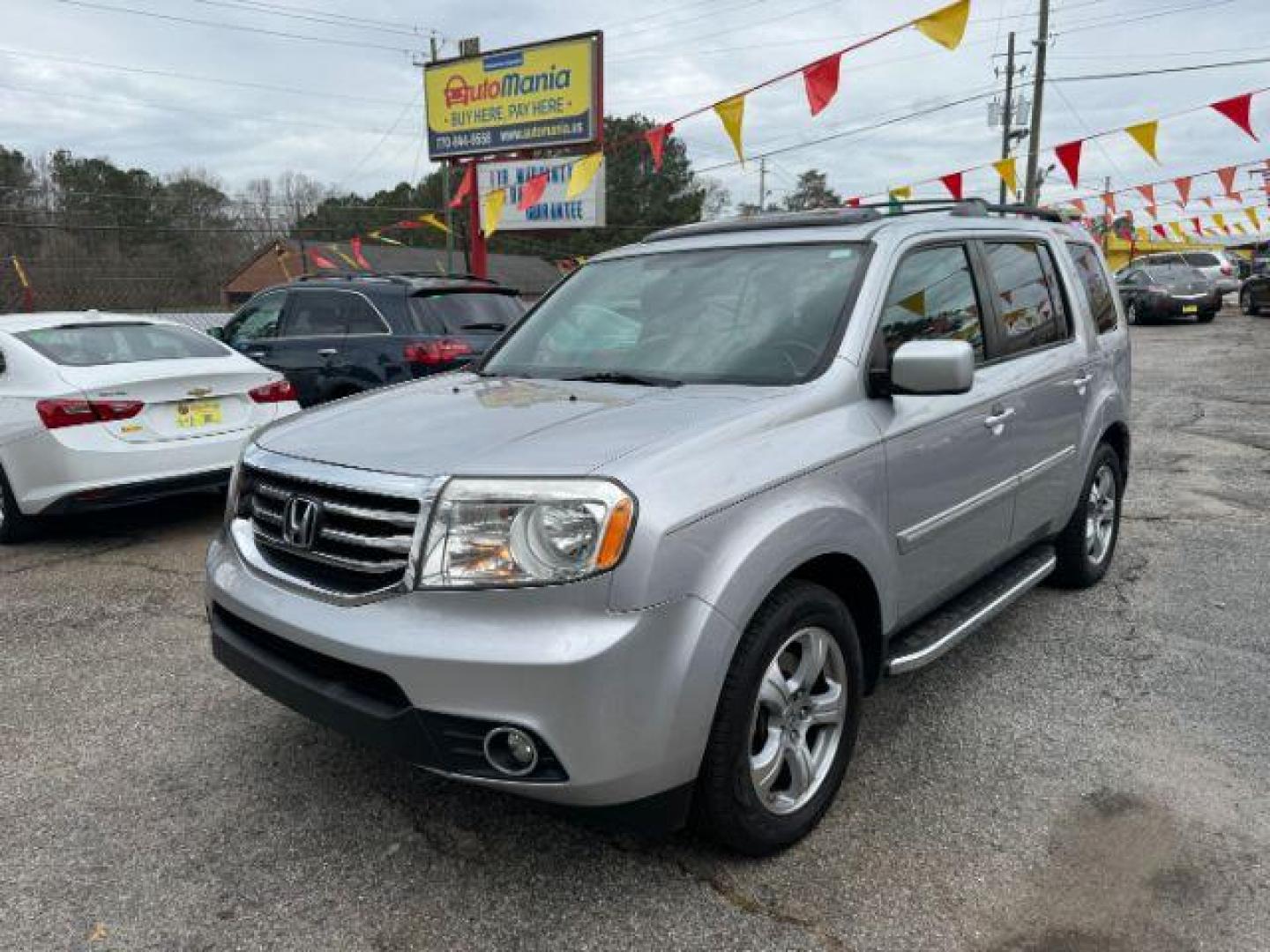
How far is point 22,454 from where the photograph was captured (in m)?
5.45

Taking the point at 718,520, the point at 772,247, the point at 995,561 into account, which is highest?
→ the point at 772,247

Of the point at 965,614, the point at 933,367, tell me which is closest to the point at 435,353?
the point at 965,614

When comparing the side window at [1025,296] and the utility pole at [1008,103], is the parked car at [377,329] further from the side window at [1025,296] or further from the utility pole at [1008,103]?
the utility pole at [1008,103]

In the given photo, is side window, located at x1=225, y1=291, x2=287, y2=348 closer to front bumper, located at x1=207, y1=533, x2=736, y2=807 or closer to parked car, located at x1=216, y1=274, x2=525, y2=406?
parked car, located at x1=216, y1=274, x2=525, y2=406

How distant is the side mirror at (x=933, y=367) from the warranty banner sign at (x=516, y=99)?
15.2m

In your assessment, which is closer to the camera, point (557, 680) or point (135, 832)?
point (557, 680)

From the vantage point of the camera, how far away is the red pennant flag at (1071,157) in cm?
1187

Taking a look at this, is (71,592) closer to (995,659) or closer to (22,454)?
(22,454)

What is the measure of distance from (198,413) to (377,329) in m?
1.90

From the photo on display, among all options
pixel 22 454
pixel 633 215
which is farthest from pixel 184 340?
pixel 633 215

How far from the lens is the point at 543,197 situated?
1923cm

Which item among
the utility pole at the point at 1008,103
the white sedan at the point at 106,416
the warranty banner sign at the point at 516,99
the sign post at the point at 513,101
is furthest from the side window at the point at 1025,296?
the utility pole at the point at 1008,103

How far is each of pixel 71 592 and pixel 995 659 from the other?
15.2ft

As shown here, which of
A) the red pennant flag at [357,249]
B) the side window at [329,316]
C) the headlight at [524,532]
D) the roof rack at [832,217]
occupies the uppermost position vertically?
the red pennant flag at [357,249]
